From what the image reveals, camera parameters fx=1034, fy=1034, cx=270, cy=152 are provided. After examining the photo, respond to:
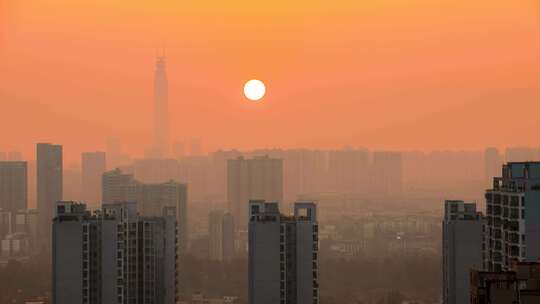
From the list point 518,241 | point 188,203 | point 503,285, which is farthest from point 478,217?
point 188,203

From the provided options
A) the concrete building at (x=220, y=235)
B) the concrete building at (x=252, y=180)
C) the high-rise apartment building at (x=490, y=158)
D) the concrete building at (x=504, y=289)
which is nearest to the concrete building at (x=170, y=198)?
the concrete building at (x=220, y=235)

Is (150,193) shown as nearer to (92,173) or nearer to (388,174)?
(92,173)

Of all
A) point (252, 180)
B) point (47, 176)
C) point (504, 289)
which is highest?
point (47, 176)

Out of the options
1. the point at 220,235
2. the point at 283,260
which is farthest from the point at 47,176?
the point at 283,260

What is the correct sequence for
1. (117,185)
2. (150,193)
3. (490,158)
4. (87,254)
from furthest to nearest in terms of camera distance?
(117,185) → (150,193) → (490,158) → (87,254)

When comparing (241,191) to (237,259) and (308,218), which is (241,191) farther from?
(308,218)

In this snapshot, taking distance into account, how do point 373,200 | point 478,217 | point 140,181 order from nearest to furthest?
1. point 478,217
2. point 140,181
3. point 373,200
